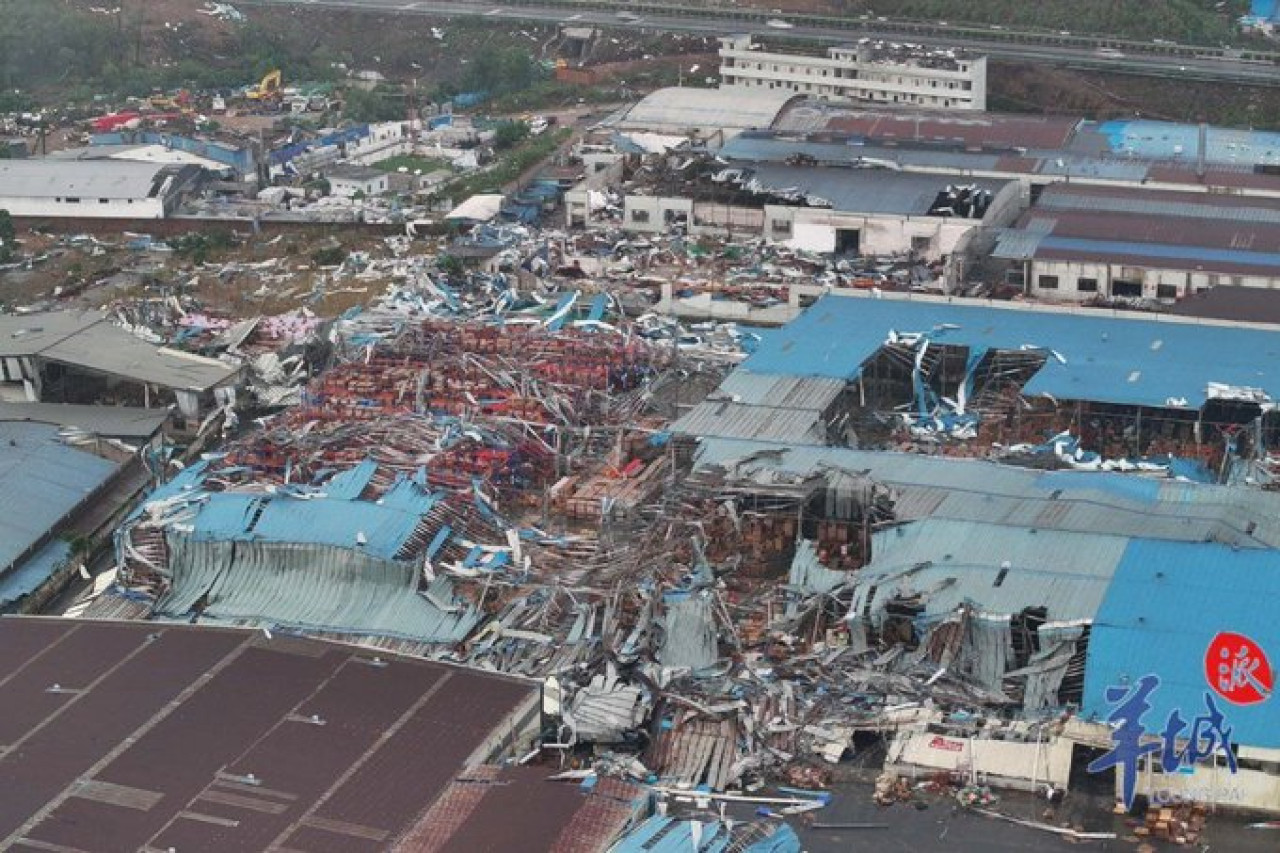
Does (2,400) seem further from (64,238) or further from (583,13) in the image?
(583,13)

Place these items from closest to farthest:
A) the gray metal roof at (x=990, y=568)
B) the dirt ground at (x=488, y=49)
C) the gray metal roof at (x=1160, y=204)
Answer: the gray metal roof at (x=990, y=568) → the gray metal roof at (x=1160, y=204) → the dirt ground at (x=488, y=49)

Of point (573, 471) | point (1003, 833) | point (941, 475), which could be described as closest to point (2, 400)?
point (573, 471)

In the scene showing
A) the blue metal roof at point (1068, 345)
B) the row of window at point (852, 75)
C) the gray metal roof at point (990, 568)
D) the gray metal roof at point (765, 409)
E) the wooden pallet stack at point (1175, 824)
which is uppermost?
the row of window at point (852, 75)

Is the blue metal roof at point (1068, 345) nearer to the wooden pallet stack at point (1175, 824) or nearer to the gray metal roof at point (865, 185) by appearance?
the gray metal roof at point (865, 185)

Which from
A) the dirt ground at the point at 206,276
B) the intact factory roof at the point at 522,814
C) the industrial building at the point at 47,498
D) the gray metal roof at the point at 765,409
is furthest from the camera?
the dirt ground at the point at 206,276

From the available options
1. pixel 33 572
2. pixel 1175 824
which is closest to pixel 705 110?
pixel 33 572

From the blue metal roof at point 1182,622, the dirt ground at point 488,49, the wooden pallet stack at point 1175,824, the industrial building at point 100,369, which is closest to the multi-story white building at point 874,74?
the dirt ground at point 488,49
